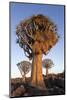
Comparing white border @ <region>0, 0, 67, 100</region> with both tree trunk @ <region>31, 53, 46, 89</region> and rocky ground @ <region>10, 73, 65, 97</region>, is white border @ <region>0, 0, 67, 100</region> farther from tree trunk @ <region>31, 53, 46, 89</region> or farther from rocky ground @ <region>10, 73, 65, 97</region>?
tree trunk @ <region>31, 53, 46, 89</region>

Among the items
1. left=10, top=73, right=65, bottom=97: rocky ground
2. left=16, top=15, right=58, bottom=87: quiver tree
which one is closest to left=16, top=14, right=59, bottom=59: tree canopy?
left=16, top=15, right=58, bottom=87: quiver tree

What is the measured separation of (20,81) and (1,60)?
8.6 inches

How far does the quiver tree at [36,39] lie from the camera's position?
217cm

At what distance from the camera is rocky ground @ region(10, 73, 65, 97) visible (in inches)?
84.2

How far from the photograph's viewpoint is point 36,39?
2.19 meters

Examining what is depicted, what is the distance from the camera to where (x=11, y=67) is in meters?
2.14

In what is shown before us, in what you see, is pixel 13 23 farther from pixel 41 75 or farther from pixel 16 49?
pixel 41 75

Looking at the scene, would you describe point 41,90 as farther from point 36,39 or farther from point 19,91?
point 36,39

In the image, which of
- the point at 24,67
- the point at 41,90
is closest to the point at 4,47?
the point at 24,67

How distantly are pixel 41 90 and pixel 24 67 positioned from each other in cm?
23

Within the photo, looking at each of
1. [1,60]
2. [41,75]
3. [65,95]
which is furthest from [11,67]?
[65,95]

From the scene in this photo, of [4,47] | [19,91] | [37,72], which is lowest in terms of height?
[19,91]

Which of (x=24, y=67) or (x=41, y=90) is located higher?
(x=24, y=67)

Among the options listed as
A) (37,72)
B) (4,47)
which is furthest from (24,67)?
(4,47)
